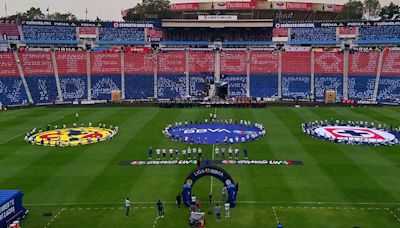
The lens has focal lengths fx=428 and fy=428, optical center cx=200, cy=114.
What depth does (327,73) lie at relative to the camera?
92.7 meters

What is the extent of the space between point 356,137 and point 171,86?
49102 mm

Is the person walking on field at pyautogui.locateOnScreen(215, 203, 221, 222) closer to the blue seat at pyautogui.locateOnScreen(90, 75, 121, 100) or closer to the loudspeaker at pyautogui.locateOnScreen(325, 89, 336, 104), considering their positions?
the loudspeaker at pyautogui.locateOnScreen(325, 89, 336, 104)

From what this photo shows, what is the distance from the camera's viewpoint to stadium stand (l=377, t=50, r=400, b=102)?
8312cm

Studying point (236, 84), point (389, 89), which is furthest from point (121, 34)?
point (389, 89)

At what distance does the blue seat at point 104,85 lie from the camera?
292 feet

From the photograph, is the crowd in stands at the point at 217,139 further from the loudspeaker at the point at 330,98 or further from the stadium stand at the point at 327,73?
the stadium stand at the point at 327,73

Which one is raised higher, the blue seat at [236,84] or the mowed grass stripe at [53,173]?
the blue seat at [236,84]

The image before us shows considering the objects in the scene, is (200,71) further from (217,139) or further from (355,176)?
(355,176)

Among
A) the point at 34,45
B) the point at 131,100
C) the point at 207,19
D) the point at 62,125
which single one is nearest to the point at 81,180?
the point at 62,125

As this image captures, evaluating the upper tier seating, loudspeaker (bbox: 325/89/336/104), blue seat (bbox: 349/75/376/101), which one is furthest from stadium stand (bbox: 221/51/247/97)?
the upper tier seating

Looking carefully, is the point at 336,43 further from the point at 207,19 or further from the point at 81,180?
the point at 81,180

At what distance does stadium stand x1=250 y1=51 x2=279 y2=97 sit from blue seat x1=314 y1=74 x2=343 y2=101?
849cm

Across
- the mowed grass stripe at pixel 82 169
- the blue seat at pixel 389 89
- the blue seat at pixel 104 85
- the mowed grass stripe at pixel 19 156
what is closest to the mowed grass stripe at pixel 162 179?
the mowed grass stripe at pixel 82 169

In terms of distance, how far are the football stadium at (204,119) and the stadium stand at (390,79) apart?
35 centimetres
